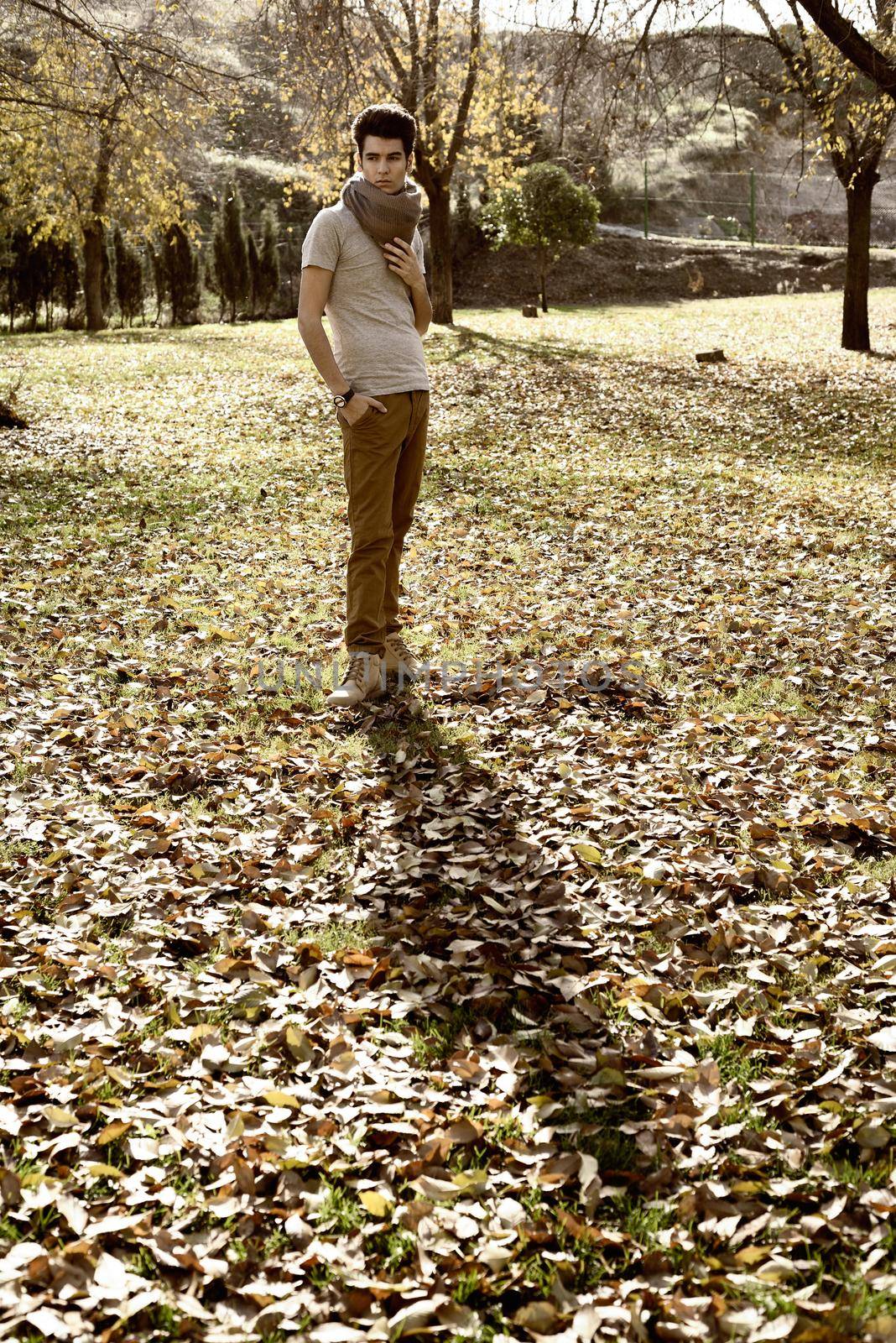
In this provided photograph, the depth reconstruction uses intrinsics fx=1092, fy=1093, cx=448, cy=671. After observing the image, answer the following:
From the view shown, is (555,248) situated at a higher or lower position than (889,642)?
higher

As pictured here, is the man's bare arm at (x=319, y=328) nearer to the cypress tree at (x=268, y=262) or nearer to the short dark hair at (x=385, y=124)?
the short dark hair at (x=385, y=124)

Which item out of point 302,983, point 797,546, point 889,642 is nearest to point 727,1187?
point 302,983

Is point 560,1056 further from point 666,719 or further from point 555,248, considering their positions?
point 555,248

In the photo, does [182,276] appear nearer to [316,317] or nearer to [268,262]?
[268,262]

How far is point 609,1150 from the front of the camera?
2709mm

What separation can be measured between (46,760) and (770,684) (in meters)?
3.64

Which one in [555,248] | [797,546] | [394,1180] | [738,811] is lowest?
[394,1180]

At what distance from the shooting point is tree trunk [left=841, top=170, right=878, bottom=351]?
1744 cm

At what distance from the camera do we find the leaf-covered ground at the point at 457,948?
2385 mm

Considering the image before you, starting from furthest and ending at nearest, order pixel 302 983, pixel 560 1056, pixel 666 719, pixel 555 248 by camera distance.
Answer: pixel 555 248 < pixel 666 719 < pixel 302 983 < pixel 560 1056

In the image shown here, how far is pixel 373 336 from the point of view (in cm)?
491

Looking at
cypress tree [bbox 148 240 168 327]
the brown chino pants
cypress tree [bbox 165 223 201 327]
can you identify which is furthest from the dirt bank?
the brown chino pants

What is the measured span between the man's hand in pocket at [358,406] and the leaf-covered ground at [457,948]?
4.88 feet

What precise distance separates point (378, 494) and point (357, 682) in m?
1.01
